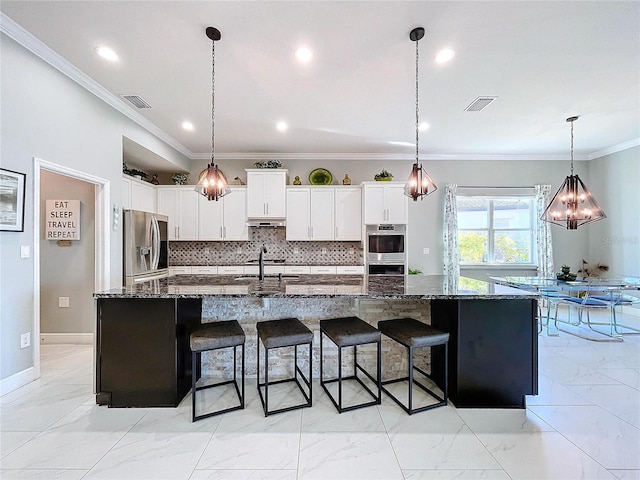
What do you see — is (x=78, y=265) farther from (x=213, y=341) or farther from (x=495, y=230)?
(x=495, y=230)

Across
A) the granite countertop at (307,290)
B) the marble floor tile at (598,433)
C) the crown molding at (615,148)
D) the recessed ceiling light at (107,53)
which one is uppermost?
the recessed ceiling light at (107,53)

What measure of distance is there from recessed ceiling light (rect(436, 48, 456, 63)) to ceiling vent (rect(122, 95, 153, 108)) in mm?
3161

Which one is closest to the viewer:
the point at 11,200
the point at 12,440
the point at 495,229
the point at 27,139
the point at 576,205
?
the point at 12,440

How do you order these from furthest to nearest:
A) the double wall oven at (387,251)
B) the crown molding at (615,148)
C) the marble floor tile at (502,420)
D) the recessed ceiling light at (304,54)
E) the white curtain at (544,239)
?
the white curtain at (544,239) < the double wall oven at (387,251) < the crown molding at (615,148) < the recessed ceiling light at (304,54) < the marble floor tile at (502,420)

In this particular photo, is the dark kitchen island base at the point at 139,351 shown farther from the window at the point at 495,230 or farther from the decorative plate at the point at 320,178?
the window at the point at 495,230

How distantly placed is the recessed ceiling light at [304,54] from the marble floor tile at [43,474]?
317cm

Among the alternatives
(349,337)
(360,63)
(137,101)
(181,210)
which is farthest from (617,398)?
(181,210)

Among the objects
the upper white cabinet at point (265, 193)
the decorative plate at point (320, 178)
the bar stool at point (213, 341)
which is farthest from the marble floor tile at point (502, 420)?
the decorative plate at point (320, 178)

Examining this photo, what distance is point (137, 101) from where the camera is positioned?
11.3ft

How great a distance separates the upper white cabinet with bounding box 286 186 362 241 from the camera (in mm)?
5207

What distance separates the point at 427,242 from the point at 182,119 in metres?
4.50

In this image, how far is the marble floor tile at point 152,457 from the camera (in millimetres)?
1557

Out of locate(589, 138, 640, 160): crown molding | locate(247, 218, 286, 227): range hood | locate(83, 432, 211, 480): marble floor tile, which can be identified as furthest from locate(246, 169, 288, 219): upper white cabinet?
locate(589, 138, 640, 160): crown molding

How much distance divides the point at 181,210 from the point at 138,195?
2.60 feet
